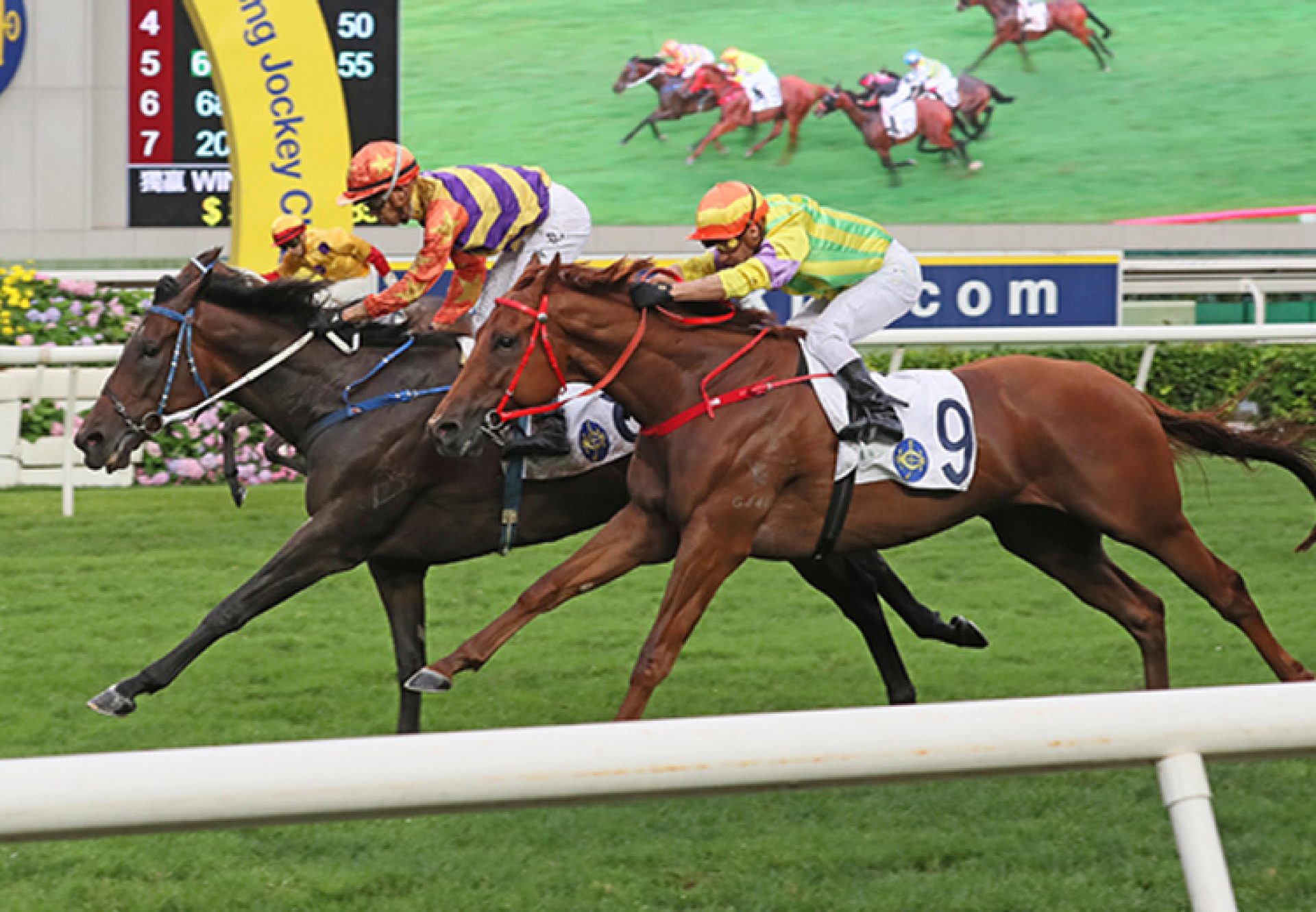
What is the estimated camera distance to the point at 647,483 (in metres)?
3.67

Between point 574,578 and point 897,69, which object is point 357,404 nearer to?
point 574,578

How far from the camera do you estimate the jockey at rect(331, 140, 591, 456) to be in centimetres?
399

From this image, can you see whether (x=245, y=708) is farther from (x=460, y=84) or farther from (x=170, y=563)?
(x=460, y=84)

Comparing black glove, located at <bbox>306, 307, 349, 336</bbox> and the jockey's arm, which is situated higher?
the jockey's arm

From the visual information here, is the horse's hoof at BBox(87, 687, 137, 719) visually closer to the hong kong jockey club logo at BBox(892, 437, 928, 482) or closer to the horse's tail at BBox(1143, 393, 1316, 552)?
the hong kong jockey club logo at BBox(892, 437, 928, 482)

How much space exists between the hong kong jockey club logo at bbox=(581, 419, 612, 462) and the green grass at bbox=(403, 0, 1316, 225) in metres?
14.3

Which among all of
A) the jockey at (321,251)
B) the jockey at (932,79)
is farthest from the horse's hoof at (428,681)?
the jockey at (932,79)

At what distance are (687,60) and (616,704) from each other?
15141 millimetres

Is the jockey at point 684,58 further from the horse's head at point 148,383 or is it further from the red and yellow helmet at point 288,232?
the horse's head at point 148,383

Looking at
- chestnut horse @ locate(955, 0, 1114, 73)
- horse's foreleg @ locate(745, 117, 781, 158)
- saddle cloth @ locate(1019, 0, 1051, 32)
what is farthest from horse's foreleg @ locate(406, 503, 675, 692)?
saddle cloth @ locate(1019, 0, 1051, 32)

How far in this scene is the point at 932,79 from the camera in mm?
18500

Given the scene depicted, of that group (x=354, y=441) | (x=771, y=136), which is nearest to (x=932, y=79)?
(x=771, y=136)

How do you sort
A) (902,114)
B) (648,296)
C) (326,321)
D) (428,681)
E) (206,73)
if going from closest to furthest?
1. (428,681)
2. (648,296)
3. (326,321)
4. (206,73)
5. (902,114)

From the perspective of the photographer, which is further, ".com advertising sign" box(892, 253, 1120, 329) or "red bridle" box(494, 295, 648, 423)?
".com advertising sign" box(892, 253, 1120, 329)
